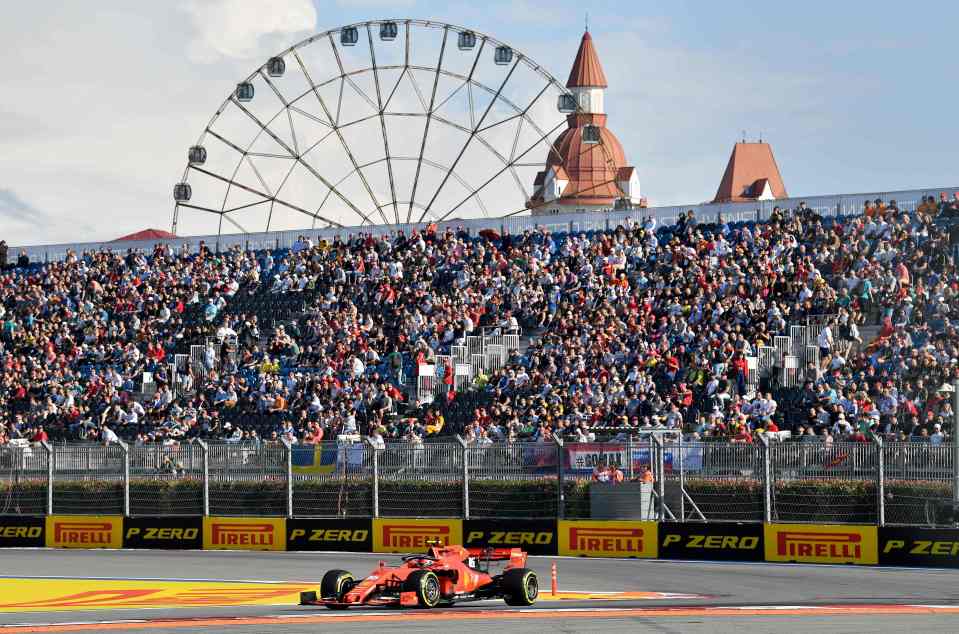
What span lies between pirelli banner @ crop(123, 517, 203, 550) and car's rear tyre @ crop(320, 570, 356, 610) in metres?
13.2

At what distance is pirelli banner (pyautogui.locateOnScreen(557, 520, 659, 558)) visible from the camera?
26.5m

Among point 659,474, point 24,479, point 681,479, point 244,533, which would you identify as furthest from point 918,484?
point 24,479

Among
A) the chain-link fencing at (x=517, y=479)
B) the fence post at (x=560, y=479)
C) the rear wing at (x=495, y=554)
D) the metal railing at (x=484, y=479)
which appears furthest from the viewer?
the chain-link fencing at (x=517, y=479)

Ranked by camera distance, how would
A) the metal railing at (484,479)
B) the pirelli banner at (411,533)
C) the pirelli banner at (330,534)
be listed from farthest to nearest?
the pirelli banner at (330,534) < the pirelli banner at (411,533) < the metal railing at (484,479)

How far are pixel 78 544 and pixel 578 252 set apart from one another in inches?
656

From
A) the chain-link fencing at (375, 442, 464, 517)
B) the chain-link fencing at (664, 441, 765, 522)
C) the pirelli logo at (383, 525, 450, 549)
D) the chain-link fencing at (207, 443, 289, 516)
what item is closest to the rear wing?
the chain-link fencing at (664, 441, 765, 522)

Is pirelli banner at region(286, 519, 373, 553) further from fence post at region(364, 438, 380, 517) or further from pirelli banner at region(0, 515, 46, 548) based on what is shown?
pirelli banner at region(0, 515, 46, 548)

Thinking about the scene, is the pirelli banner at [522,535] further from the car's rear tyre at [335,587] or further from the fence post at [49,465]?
the car's rear tyre at [335,587]

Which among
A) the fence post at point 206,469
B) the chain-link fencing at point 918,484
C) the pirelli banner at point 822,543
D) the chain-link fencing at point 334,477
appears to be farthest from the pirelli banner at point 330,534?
the chain-link fencing at point 918,484

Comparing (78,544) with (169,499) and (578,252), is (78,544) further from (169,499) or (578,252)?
(578,252)

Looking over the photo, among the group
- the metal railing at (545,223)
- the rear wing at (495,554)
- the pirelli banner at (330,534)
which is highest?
the metal railing at (545,223)

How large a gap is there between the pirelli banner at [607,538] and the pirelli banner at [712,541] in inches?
10.8

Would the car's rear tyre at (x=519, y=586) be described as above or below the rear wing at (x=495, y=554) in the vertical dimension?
below

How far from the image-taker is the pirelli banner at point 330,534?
94.0 feet
